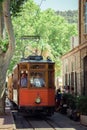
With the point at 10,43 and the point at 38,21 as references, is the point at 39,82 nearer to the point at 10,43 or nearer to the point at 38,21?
the point at 10,43

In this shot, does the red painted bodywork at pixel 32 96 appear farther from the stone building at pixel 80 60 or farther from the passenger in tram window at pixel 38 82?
the stone building at pixel 80 60

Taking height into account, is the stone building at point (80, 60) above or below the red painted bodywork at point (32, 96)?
above

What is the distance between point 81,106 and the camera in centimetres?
2595

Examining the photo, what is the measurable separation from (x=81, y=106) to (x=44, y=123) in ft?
6.88

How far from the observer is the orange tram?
28672 mm

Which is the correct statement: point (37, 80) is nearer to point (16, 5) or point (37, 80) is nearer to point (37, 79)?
point (37, 79)

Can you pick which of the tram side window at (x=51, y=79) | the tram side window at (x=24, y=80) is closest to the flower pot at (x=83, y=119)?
the tram side window at (x=51, y=79)

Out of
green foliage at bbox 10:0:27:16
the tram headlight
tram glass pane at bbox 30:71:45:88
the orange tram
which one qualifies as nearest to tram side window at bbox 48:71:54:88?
the orange tram

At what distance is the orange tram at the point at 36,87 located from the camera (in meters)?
28.7

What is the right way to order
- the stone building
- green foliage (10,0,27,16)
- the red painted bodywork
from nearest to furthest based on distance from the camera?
green foliage (10,0,27,16) → the red painted bodywork → the stone building

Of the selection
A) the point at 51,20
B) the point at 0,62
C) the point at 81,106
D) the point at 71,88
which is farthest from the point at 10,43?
the point at 51,20

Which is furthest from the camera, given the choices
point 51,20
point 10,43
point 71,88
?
point 51,20

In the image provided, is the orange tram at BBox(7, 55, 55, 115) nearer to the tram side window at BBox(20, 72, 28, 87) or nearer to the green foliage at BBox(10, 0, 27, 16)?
the tram side window at BBox(20, 72, 28, 87)

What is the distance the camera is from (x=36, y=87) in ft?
94.3
